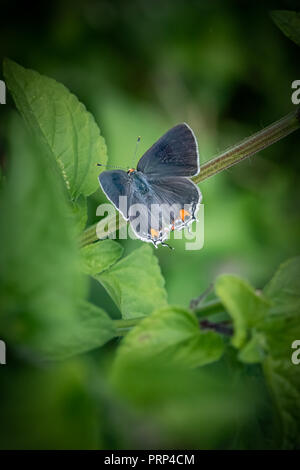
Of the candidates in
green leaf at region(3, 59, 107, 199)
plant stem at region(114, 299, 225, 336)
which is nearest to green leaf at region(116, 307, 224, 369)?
plant stem at region(114, 299, 225, 336)

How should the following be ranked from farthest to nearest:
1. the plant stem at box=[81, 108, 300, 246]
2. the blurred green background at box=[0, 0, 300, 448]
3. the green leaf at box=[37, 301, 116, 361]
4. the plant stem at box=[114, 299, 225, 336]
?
the blurred green background at box=[0, 0, 300, 448], the plant stem at box=[81, 108, 300, 246], the plant stem at box=[114, 299, 225, 336], the green leaf at box=[37, 301, 116, 361]

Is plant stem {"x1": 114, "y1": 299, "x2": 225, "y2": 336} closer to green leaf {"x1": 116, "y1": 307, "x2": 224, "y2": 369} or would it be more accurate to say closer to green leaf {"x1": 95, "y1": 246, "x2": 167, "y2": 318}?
green leaf {"x1": 116, "y1": 307, "x2": 224, "y2": 369}

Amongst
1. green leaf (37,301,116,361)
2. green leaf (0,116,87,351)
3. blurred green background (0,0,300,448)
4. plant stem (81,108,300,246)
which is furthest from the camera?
blurred green background (0,0,300,448)

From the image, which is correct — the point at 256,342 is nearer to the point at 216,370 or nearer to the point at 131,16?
the point at 216,370

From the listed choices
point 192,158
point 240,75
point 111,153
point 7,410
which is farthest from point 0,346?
point 240,75

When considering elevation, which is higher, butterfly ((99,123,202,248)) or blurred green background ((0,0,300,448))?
blurred green background ((0,0,300,448))

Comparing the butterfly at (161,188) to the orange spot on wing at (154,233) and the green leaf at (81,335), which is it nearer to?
the orange spot on wing at (154,233)

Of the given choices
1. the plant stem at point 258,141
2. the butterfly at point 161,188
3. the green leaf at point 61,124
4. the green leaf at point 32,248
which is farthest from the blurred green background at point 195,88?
the green leaf at point 32,248
